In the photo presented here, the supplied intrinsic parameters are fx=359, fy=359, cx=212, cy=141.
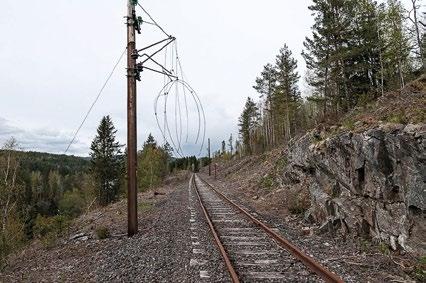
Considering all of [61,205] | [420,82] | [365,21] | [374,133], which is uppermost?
[365,21]

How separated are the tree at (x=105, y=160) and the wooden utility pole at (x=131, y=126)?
128 feet

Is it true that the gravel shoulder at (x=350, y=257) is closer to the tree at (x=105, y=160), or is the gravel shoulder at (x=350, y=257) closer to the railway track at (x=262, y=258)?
the railway track at (x=262, y=258)

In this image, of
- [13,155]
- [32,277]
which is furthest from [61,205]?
[32,277]

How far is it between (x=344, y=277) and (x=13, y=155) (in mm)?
29786

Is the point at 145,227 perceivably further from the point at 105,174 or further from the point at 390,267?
the point at 105,174

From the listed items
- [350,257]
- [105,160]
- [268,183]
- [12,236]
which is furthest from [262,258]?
[105,160]

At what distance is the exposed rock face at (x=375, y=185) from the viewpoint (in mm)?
7109

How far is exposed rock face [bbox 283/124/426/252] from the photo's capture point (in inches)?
280

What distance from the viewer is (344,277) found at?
6.38 m

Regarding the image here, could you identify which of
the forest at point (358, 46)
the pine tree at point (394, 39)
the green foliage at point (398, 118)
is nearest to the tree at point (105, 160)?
the forest at point (358, 46)

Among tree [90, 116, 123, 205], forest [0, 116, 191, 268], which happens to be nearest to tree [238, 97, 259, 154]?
forest [0, 116, 191, 268]

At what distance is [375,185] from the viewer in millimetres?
8508

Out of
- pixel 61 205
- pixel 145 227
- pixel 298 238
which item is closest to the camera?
pixel 298 238

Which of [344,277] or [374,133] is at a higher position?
[374,133]
